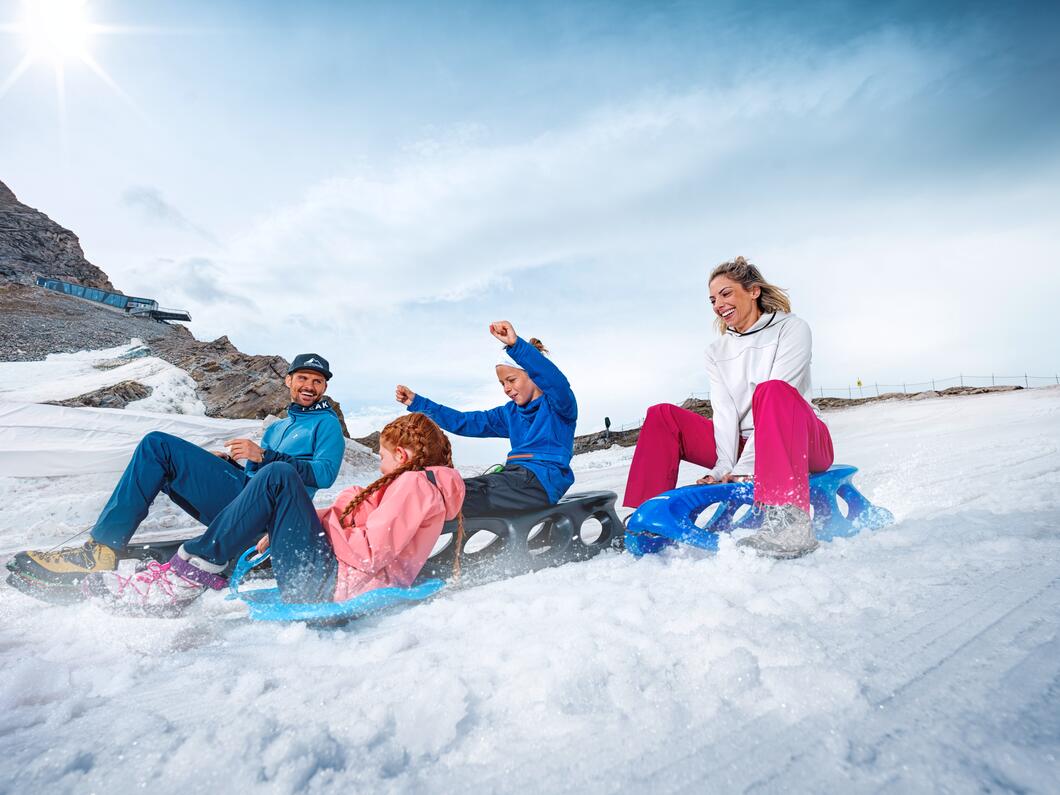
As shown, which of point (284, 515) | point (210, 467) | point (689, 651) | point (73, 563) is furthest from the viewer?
point (210, 467)

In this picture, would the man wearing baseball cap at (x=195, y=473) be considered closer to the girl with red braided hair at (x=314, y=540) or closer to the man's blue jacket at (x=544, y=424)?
the girl with red braided hair at (x=314, y=540)

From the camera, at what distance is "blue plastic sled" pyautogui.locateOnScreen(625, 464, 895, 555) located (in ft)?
8.33

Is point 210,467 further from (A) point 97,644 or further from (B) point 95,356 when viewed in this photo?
(B) point 95,356

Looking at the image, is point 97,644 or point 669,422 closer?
point 97,644

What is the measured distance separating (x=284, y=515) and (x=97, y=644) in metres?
0.67

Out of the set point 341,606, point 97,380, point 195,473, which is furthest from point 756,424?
point 97,380

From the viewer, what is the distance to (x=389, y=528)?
213cm

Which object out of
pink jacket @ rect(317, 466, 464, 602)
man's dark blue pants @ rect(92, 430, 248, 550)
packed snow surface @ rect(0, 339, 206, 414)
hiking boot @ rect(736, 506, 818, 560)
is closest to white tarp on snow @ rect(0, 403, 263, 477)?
packed snow surface @ rect(0, 339, 206, 414)

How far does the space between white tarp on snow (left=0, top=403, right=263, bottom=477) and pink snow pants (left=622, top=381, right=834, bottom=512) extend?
7.15m

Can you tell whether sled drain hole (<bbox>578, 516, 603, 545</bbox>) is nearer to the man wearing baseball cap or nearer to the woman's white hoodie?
the woman's white hoodie

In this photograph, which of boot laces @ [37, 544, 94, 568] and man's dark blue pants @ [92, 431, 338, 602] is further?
boot laces @ [37, 544, 94, 568]

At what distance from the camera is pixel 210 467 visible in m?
2.87

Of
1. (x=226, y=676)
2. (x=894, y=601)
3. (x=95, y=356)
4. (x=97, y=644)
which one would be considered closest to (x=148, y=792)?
(x=226, y=676)

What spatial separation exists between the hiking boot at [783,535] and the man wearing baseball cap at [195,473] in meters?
1.97
